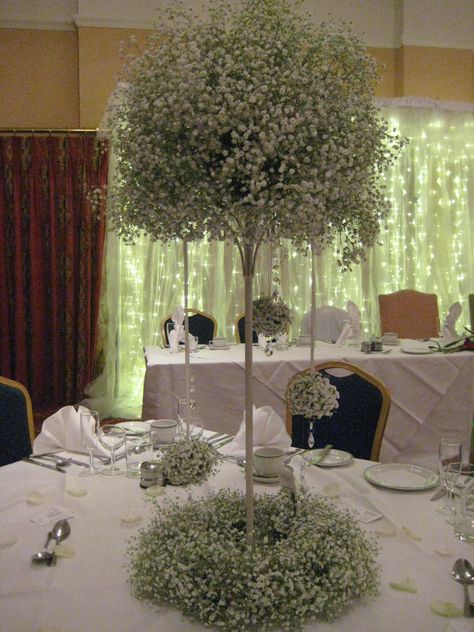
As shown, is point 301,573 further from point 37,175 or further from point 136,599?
point 37,175

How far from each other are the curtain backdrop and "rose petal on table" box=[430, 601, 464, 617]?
4.67 metres

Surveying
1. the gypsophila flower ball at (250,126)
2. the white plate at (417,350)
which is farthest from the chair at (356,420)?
the white plate at (417,350)

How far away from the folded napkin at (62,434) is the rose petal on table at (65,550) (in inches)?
28.3

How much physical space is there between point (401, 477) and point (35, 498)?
3.43 ft

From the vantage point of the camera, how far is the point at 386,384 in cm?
377

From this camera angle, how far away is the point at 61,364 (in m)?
5.93

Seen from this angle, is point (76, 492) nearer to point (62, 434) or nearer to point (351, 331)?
point (62, 434)

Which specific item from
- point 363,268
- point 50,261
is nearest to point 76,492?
point 50,261

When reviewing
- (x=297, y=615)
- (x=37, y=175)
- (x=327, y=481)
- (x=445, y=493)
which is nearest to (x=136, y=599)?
(x=297, y=615)

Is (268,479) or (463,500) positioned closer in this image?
(463,500)

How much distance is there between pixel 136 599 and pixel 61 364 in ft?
16.4

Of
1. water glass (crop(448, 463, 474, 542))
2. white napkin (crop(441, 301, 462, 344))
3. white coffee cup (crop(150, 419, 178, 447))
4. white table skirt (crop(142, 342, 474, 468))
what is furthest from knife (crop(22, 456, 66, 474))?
white napkin (crop(441, 301, 462, 344))

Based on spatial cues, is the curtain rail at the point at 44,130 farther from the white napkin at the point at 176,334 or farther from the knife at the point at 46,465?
the knife at the point at 46,465

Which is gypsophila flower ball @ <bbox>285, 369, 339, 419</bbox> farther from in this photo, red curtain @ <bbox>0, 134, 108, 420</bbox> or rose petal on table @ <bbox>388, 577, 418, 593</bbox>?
red curtain @ <bbox>0, 134, 108, 420</bbox>
